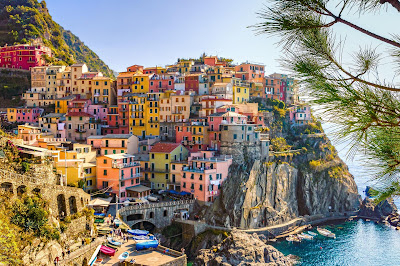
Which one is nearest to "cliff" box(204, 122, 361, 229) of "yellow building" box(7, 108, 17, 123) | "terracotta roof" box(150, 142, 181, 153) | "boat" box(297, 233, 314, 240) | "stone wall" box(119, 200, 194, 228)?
"boat" box(297, 233, 314, 240)

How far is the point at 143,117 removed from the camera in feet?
168

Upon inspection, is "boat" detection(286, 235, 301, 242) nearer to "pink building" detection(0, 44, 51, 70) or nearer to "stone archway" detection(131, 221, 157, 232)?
"stone archway" detection(131, 221, 157, 232)

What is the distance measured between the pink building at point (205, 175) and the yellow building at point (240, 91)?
1412 cm

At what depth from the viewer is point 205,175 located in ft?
129

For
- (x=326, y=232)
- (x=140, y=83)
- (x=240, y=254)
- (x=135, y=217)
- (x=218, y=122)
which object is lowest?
(x=326, y=232)

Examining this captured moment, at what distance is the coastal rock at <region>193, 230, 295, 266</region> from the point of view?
33.5m

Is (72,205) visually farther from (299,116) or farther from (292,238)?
(299,116)

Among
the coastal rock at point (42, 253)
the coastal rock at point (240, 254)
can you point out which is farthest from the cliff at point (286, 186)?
the coastal rock at point (42, 253)

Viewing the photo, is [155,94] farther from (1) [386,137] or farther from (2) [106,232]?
(1) [386,137]

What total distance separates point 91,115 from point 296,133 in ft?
94.5

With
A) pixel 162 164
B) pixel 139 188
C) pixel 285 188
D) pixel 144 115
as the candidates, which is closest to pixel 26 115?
pixel 144 115

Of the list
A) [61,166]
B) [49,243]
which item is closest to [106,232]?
[49,243]

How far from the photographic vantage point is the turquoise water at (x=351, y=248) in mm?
36094

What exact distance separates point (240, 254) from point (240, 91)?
25976 mm
